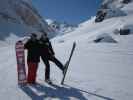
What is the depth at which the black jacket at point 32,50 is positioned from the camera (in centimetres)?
743

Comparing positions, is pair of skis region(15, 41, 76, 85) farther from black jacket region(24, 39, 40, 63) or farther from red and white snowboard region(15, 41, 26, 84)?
black jacket region(24, 39, 40, 63)

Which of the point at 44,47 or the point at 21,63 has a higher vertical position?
the point at 44,47

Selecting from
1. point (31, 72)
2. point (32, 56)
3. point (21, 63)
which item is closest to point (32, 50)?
point (32, 56)

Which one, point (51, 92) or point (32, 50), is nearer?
point (51, 92)

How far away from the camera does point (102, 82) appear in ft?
25.3

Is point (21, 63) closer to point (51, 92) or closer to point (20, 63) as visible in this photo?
point (20, 63)

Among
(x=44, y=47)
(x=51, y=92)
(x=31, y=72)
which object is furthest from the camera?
(x=44, y=47)

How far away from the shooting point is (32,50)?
293 inches

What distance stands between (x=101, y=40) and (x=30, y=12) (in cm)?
8533

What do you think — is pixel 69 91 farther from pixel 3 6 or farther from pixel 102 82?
pixel 3 6

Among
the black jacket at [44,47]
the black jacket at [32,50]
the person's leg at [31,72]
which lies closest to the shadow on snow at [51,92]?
the person's leg at [31,72]

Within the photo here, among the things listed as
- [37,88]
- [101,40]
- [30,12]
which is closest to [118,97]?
[37,88]

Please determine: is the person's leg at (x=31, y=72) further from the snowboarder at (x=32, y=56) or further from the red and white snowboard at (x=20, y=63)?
the red and white snowboard at (x=20, y=63)

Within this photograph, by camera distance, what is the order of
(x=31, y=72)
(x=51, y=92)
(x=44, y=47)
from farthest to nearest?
(x=44, y=47) < (x=31, y=72) < (x=51, y=92)
